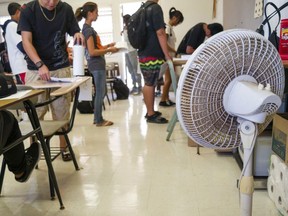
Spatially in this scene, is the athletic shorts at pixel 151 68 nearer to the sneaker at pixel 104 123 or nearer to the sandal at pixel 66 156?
the sneaker at pixel 104 123

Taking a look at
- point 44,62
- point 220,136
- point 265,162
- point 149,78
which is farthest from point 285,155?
point 149,78

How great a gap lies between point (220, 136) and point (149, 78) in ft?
7.86

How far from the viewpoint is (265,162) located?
5.94ft

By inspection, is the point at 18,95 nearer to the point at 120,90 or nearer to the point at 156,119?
the point at 156,119

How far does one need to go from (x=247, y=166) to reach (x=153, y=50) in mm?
2453

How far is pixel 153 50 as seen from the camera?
3.15m

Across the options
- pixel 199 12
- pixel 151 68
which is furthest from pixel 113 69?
pixel 151 68

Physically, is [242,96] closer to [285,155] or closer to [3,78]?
[285,155]

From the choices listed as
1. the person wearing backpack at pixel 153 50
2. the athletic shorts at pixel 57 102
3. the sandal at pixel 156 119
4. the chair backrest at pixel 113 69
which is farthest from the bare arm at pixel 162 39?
the chair backrest at pixel 113 69

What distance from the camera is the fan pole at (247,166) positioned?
79cm

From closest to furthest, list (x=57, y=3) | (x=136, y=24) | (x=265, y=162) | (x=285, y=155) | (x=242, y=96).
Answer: (x=242, y=96) → (x=285, y=155) → (x=265, y=162) → (x=57, y=3) → (x=136, y=24)

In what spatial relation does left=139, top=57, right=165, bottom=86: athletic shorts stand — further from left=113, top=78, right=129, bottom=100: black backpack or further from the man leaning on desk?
left=113, top=78, right=129, bottom=100: black backpack

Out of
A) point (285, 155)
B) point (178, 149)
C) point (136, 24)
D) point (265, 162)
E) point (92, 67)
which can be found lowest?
point (178, 149)

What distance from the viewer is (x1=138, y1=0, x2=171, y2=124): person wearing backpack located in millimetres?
3023
